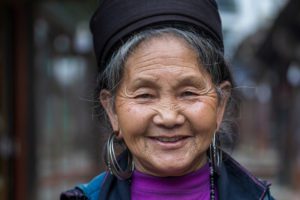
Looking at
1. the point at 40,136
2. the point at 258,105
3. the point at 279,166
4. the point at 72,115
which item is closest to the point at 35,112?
the point at 40,136

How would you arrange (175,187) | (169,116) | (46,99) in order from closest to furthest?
(169,116)
(175,187)
(46,99)

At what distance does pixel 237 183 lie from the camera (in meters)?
1.95

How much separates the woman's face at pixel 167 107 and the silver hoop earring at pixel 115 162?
0.38 feet

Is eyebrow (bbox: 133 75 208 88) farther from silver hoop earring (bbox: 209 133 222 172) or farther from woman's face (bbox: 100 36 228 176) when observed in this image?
silver hoop earring (bbox: 209 133 222 172)

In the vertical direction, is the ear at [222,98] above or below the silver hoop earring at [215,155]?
above

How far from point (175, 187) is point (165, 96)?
0.90 feet

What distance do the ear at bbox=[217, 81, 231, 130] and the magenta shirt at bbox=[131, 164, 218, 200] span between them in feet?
0.53

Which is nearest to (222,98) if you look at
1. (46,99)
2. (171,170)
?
(171,170)

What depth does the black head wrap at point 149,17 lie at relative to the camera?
69.8 inches

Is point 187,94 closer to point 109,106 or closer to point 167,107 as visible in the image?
point 167,107

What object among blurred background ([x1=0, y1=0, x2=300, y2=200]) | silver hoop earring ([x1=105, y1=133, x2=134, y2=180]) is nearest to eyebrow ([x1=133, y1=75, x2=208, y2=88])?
silver hoop earring ([x1=105, y1=133, x2=134, y2=180])

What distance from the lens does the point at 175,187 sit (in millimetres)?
1851

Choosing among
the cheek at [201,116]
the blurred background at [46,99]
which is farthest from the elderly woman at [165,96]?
the blurred background at [46,99]

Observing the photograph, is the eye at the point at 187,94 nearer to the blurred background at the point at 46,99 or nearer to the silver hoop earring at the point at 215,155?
the silver hoop earring at the point at 215,155
